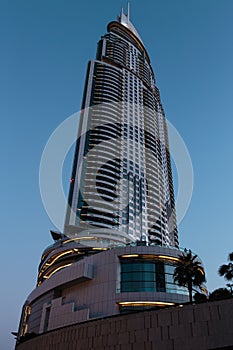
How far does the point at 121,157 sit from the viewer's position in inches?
5315

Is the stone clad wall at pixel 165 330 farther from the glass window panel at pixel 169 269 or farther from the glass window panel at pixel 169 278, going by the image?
the glass window panel at pixel 169 269

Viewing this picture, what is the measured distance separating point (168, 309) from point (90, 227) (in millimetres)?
84366

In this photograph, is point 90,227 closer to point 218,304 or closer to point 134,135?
point 134,135

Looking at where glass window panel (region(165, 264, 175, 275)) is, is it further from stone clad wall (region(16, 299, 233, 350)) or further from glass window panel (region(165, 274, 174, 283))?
stone clad wall (region(16, 299, 233, 350))

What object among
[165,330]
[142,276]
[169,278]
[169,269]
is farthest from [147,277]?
[165,330]

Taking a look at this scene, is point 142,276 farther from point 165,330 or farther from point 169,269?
point 165,330

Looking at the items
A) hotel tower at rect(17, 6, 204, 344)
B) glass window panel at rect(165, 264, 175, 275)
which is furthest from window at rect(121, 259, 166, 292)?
glass window panel at rect(165, 264, 175, 275)

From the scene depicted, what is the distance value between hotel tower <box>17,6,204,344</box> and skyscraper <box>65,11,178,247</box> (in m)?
0.42

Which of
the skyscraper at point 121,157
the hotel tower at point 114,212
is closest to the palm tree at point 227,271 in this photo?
the hotel tower at point 114,212

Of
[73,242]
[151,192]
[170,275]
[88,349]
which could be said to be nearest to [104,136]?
[151,192]

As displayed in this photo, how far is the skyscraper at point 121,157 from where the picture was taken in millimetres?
114188

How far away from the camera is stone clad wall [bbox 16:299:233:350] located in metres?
19.3

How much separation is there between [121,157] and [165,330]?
11540 centimetres

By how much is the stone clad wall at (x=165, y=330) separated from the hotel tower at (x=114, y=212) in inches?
492
